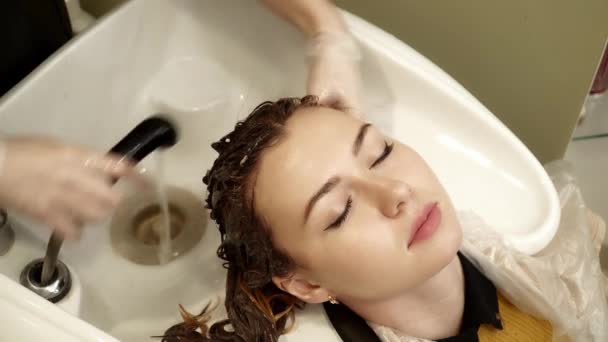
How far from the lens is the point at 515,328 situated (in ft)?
2.72

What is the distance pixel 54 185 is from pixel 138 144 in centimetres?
21

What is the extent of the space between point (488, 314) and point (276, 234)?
0.27 metres

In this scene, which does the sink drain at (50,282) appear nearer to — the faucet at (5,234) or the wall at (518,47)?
the faucet at (5,234)

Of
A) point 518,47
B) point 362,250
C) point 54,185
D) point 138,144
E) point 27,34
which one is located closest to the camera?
point 54,185

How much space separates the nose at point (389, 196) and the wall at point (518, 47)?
42 centimetres

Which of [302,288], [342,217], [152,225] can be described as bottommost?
[152,225]

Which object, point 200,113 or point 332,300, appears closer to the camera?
point 332,300

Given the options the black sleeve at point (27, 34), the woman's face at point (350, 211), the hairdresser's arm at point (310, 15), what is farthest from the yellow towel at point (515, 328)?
the black sleeve at point (27, 34)

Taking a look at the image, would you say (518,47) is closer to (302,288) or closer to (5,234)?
(302,288)

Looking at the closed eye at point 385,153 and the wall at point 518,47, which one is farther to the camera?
the wall at point 518,47

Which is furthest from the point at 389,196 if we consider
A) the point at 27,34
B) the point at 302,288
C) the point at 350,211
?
the point at 27,34

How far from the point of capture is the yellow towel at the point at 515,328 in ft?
2.67

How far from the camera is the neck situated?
77cm

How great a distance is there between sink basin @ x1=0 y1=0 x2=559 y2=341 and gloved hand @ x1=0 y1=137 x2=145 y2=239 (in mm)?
214
